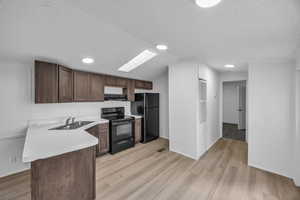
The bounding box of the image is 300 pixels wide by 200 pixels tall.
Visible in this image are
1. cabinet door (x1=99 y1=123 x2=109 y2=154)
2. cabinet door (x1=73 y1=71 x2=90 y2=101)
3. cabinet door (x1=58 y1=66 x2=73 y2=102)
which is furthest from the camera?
cabinet door (x1=99 y1=123 x2=109 y2=154)

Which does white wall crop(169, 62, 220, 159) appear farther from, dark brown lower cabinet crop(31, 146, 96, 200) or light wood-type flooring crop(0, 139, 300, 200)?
dark brown lower cabinet crop(31, 146, 96, 200)

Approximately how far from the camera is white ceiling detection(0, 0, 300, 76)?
1.25 metres

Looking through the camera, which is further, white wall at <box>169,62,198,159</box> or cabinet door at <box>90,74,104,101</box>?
cabinet door at <box>90,74,104,101</box>

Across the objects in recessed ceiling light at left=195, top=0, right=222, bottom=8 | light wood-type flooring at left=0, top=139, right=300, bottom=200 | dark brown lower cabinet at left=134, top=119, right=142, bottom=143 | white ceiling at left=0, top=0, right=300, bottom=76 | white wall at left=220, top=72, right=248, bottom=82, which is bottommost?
light wood-type flooring at left=0, top=139, right=300, bottom=200

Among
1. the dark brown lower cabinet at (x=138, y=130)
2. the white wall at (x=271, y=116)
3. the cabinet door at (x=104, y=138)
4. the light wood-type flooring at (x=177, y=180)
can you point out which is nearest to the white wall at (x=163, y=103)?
the dark brown lower cabinet at (x=138, y=130)

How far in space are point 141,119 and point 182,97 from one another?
1662 millimetres

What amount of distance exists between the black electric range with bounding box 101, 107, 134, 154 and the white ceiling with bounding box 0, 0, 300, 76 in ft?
5.91

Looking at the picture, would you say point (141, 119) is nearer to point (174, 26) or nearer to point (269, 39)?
point (174, 26)

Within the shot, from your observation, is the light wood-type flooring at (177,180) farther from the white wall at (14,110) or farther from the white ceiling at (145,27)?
the white ceiling at (145,27)

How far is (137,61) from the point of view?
3.36 m

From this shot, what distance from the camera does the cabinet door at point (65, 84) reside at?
263 cm

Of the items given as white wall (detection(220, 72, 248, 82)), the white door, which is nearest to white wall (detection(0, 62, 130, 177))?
white wall (detection(220, 72, 248, 82))

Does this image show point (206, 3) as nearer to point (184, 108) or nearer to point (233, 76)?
point (184, 108)

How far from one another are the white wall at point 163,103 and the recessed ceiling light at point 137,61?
4.73 ft
